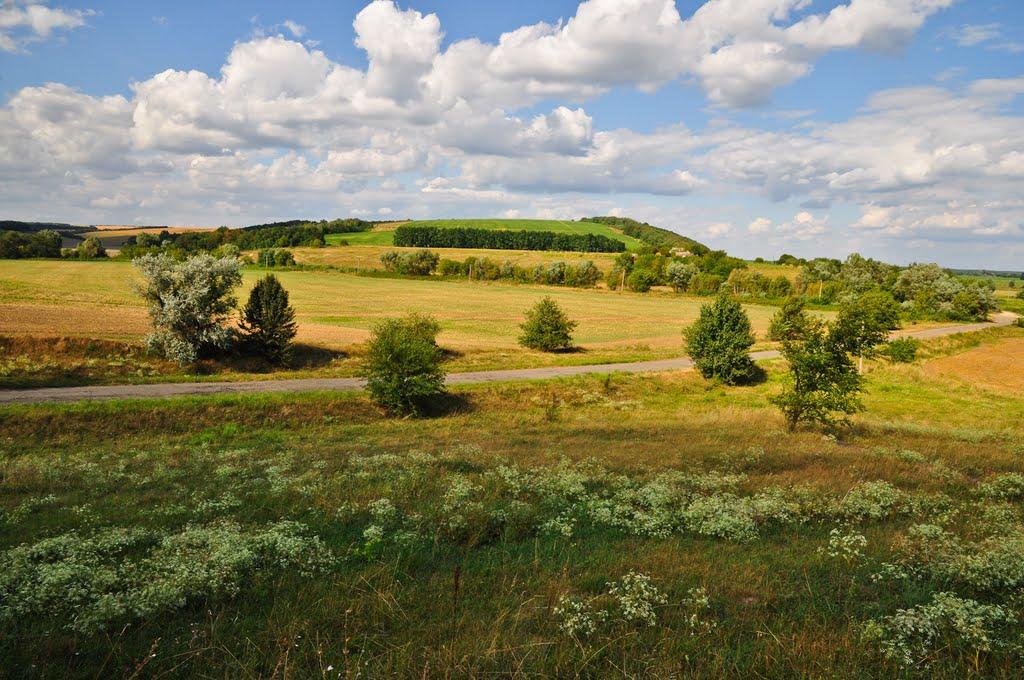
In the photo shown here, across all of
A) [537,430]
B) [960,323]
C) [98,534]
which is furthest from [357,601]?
[960,323]

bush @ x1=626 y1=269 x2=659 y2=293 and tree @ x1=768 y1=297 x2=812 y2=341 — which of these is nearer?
tree @ x1=768 y1=297 x2=812 y2=341

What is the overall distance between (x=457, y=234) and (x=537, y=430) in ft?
559

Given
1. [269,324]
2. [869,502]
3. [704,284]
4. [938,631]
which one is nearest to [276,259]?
[704,284]

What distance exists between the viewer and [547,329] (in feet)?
182

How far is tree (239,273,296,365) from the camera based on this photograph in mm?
42409

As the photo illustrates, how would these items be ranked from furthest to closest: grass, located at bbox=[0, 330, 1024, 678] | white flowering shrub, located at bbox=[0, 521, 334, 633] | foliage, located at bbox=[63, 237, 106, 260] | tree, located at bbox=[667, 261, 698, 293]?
tree, located at bbox=[667, 261, 698, 293] → foliage, located at bbox=[63, 237, 106, 260] → white flowering shrub, located at bbox=[0, 521, 334, 633] → grass, located at bbox=[0, 330, 1024, 678]

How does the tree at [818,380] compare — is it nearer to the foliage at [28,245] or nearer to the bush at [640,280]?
the bush at [640,280]

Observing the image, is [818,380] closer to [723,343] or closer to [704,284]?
[723,343]

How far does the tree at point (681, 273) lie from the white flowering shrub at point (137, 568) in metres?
134

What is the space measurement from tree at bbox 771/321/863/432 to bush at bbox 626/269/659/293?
106 m

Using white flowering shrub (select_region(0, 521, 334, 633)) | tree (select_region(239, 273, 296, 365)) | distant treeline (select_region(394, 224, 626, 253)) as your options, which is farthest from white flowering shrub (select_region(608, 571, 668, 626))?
distant treeline (select_region(394, 224, 626, 253))

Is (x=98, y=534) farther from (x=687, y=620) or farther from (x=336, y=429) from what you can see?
(x=336, y=429)

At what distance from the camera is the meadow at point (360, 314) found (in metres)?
43.3

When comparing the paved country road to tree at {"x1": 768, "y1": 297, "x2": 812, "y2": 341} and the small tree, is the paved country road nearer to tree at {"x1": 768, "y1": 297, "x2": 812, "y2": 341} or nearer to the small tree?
the small tree
